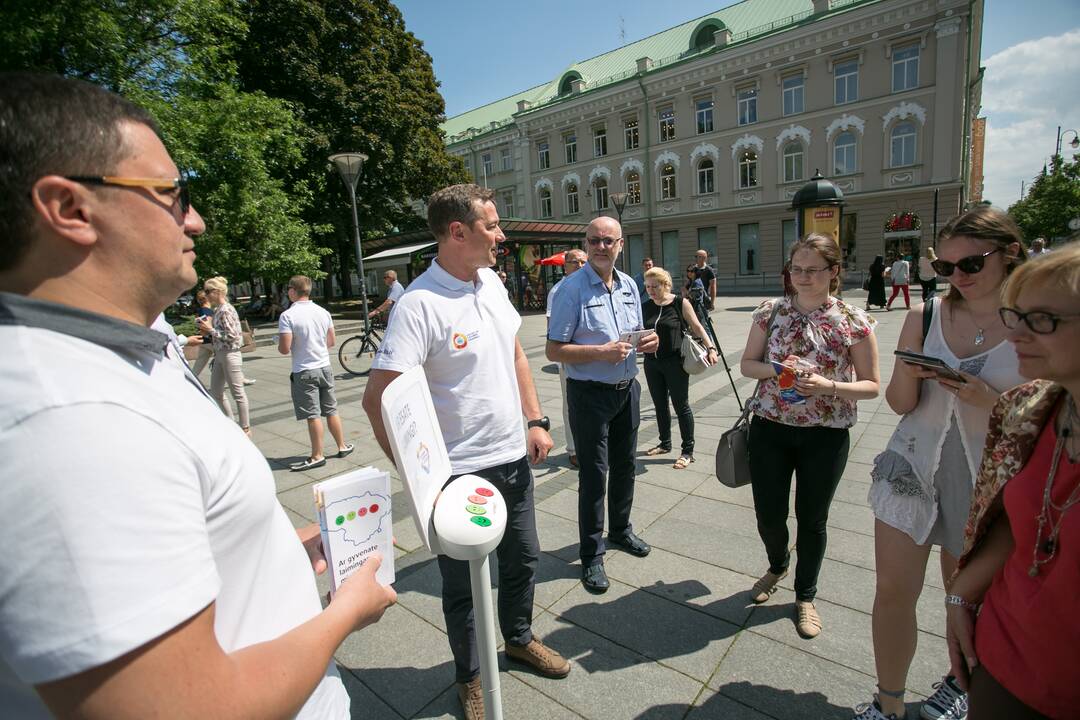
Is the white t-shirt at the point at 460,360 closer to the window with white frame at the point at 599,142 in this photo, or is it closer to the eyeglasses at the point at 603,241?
the eyeglasses at the point at 603,241

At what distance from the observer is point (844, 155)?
87.9ft

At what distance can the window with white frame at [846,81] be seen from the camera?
25.7m

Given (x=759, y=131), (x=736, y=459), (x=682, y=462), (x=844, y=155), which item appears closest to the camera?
(x=736, y=459)

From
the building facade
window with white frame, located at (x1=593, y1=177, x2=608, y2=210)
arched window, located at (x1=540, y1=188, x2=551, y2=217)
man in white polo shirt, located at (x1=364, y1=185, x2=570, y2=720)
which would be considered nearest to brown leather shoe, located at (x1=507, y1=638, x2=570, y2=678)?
man in white polo shirt, located at (x1=364, y1=185, x2=570, y2=720)

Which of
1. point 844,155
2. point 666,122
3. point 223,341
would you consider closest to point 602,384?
point 223,341

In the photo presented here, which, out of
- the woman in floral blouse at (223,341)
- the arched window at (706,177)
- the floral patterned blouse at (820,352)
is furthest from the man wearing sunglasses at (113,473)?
the arched window at (706,177)

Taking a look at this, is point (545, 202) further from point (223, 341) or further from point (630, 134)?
point (223, 341)

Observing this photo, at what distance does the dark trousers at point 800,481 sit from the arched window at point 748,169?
3056cm

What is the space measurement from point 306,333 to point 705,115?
103ft

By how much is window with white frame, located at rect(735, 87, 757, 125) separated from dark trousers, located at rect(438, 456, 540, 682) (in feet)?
105

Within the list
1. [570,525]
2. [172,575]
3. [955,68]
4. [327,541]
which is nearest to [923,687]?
[570,525]

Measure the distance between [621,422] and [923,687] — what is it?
182cm

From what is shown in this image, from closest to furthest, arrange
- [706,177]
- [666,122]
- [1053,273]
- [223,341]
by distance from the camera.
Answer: [1053,273] → [223,341] → [706,177] → [666,122]

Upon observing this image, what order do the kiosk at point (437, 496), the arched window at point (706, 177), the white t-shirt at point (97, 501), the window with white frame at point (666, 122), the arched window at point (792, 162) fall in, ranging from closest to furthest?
1. the white t-shirt at point (97, 501)
2. the kiosk at point (437, 496)
3. the arched window at point (792, 162)
4. the arched window at point (706, 177)
5. the window with white frame at point (666, 122)
